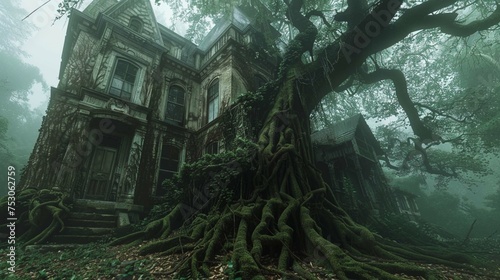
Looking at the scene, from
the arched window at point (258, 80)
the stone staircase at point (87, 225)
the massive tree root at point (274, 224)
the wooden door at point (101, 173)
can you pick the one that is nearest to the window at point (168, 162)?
the wooden door at point (101, 173)

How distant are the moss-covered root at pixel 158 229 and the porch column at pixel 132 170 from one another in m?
3.71

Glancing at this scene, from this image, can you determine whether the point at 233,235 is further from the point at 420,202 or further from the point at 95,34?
the point at 420,202

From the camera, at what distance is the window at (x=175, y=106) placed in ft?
41.7

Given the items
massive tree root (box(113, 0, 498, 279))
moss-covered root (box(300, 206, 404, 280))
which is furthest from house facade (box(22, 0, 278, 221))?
moss-covered root (box(300, 206, 404, 280))

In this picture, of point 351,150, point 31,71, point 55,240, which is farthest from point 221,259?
point 31,71

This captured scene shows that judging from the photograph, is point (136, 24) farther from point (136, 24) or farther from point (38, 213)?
point (38, 213)

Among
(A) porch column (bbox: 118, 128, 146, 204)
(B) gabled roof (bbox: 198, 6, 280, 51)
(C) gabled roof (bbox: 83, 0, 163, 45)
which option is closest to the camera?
(A) porch column (bbox: 118, 128, 146, 204)

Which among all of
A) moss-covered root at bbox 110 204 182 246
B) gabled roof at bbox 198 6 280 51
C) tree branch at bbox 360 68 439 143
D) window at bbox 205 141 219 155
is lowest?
moss-covered root at bbox 110 204 182 246

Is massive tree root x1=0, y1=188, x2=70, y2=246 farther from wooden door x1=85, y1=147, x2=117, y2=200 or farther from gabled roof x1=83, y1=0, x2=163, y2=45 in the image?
gabled roof x1=83, y1=0, x2=163, y2=45

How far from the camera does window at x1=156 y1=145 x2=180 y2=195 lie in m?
11.3

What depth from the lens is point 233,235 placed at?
183 inches

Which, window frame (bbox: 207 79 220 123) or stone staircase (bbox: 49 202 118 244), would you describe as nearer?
stone staircase (bbox: 49 202 118 244)

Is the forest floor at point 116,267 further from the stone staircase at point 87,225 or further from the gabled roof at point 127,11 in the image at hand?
the gabled roof at point 127,11

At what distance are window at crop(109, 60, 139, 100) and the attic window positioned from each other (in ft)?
8.77
